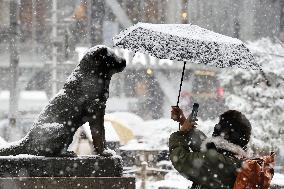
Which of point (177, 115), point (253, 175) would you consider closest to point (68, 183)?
point (177, 115)

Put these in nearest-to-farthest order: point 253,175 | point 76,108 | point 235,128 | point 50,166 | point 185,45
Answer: point 253,175
point 235,128
point 185,45
point 50,166
point 76,108

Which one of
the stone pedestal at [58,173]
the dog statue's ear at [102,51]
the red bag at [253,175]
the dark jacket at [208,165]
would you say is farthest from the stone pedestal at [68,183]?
the red bag at [253,175]

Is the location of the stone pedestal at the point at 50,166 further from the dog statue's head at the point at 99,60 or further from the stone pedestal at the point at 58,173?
the dog statue's head at the point at 99,60

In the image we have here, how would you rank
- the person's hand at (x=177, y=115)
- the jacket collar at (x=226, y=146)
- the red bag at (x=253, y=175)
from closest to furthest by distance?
the red bag at (x=253, y=175), the jacket collar at (x=226, y=146), the person's hand at (x=177, y=115)

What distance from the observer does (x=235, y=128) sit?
3830 millimetres

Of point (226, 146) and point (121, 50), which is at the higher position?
point (121, 50)

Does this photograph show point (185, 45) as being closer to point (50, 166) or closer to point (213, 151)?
point (213, 151)

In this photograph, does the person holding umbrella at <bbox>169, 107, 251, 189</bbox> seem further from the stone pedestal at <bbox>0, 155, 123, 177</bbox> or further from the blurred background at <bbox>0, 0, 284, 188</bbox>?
the blurred background at <bbox>0, 0, 284, 188</bbox>

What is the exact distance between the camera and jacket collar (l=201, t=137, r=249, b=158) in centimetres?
372

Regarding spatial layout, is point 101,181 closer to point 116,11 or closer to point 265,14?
point 116,11

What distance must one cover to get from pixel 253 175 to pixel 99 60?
196 centimetres

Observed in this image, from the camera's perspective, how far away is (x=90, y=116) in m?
5.07

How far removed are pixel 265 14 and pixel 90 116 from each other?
36437 millimetres

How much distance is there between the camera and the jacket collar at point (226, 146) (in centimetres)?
372
